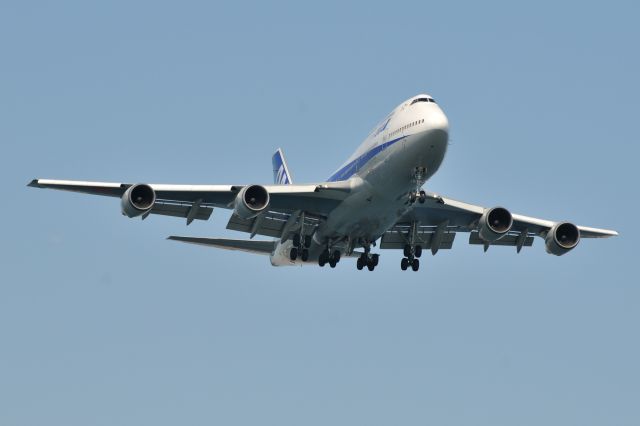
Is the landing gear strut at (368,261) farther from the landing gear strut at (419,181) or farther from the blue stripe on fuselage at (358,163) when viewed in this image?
the landing gear strut at (419,181)

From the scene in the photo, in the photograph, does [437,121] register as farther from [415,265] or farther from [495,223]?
[415,265]

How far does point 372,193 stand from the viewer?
4681 cm

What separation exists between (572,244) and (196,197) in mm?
17160

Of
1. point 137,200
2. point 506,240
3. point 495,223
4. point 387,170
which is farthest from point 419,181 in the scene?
point 506,240

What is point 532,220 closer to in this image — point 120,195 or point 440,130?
point 440,130

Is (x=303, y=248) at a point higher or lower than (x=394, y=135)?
lower

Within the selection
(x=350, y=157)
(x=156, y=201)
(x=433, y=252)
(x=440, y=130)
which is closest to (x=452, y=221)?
(x=433, y=252)

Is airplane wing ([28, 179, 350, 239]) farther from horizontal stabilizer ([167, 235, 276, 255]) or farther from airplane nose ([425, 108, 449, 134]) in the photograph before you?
airplane nose ([425, 108, 449, 134])

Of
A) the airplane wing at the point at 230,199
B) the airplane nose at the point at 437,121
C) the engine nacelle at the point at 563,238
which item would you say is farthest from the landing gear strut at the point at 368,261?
the airplane nose at the point at 437,121

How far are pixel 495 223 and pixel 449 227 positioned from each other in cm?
364

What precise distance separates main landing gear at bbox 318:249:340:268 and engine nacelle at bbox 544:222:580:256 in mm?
9778

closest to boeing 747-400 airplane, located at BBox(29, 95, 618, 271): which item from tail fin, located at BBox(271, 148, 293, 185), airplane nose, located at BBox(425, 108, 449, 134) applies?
airplane nose, located at BBox(425, 108, 449, 134)

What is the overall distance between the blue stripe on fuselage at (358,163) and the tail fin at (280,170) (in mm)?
12156

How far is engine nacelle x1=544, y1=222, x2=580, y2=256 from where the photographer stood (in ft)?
170
